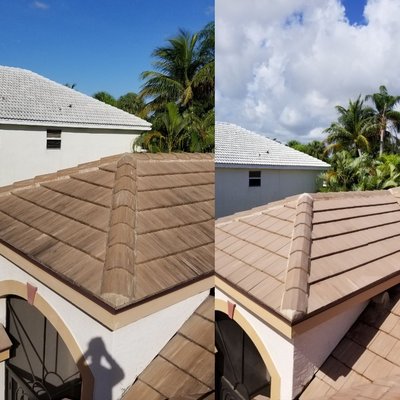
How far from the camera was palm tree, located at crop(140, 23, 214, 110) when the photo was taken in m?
1.07

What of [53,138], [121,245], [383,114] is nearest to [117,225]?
[121,245]

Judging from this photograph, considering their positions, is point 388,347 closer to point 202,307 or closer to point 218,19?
point 202,307

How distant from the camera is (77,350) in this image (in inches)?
30.3

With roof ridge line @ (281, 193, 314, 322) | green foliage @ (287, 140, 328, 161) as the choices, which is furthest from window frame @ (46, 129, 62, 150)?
green foliage @ (287, 140, 328, 161)

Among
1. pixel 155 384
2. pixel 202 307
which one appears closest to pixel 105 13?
pixel 202 307

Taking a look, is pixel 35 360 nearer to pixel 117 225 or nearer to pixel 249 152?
pixel 117 225

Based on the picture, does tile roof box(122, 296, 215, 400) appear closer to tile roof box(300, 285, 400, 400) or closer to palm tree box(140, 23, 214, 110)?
tile roof box(300, 285, 400, 400)

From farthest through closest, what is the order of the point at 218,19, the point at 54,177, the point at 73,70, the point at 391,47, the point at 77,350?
the point at 391,47 → the point at 218,19 → the point at 54,177 → the point at 73,70 → the point at 77,350

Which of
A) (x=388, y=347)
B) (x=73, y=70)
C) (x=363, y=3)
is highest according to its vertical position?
(x=363, y=3)

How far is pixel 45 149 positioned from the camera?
854 millimetres

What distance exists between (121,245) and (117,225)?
0.22ft

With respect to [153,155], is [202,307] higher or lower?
lower

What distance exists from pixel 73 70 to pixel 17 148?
0.24m

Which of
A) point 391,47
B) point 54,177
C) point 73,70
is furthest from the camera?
point 391,47
